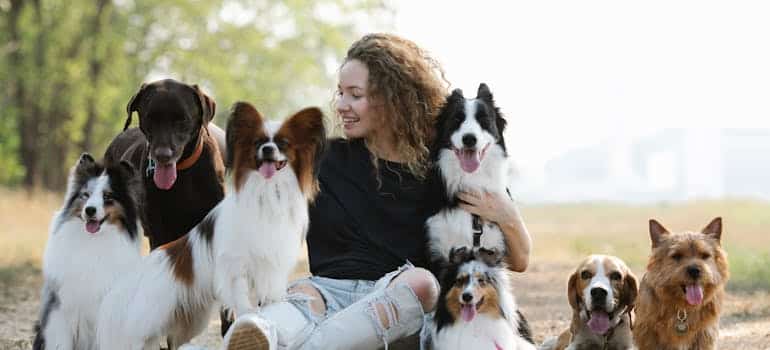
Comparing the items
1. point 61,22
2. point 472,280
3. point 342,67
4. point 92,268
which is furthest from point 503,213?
point 61,22

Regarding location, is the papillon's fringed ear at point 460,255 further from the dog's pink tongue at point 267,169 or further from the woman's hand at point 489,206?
the dog's pink tongue at point 267,169

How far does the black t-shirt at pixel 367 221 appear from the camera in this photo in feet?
16.3

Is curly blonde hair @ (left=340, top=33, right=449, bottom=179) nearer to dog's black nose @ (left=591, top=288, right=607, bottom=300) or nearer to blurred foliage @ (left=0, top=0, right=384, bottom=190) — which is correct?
dog's black nose @ (left=591, top=288, right=607, bottom=300)

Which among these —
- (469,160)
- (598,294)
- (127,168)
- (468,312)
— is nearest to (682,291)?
(598,294)

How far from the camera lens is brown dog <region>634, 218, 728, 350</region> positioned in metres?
4.38

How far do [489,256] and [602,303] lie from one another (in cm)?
73

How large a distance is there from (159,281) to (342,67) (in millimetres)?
1557

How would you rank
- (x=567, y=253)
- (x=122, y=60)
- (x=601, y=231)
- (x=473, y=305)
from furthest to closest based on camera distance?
(x=122, y=60) → (x=601, y=231) → (x=567, y=253) → (x=473, y=305)

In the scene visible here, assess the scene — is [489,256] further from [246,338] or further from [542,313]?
[542,313]

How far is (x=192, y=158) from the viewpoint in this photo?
5066 mm

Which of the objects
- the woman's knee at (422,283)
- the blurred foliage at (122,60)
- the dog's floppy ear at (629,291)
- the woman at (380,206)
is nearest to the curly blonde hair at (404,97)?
the woman at (380,206)

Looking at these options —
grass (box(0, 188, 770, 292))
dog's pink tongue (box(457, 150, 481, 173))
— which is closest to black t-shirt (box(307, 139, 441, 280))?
dog's pink tongue (box(457, 150, 481, 173))

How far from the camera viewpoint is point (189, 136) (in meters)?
4.89

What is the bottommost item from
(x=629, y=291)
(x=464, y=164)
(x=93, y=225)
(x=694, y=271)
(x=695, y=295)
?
(x=629, y=291)
